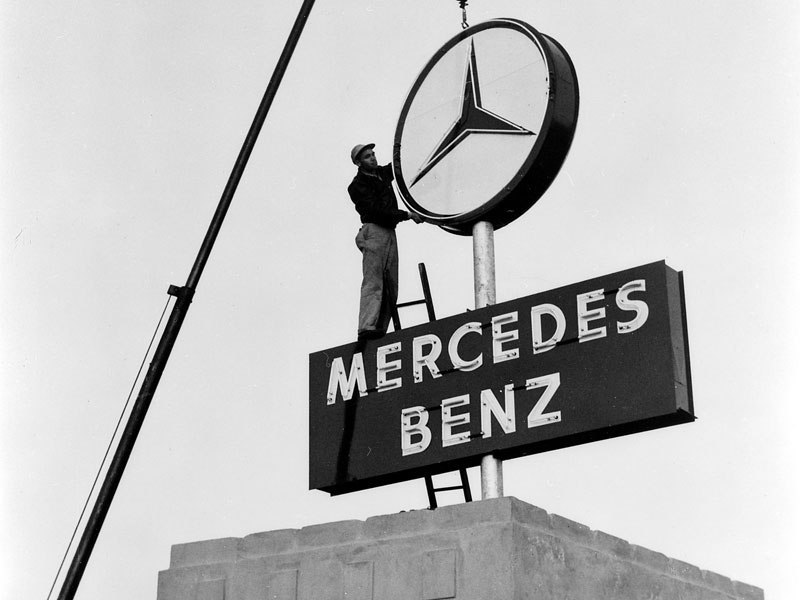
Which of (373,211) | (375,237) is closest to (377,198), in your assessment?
(373,211)

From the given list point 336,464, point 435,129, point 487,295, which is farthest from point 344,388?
point 435,129

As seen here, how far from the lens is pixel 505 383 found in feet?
45.3

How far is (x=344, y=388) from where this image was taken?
583 inches

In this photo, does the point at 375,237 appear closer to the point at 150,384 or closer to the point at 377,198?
the point at 377,198

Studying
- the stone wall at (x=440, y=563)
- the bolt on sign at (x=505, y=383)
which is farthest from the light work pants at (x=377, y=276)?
the stone wall at (x=440, y=563)

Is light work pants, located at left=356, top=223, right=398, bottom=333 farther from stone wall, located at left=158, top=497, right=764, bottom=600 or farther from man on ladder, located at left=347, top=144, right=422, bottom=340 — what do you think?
stone wall, located at left=158, top=497, right=764, bottom=600

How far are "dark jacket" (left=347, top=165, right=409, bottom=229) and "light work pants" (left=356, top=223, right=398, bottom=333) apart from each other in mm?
92

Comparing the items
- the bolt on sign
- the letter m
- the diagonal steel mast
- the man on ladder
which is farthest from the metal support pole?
the diagonal steel mast

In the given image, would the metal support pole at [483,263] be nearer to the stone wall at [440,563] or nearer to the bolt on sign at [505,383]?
the bolt on sign at [505,383]

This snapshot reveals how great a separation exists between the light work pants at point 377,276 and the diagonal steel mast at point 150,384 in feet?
6.91

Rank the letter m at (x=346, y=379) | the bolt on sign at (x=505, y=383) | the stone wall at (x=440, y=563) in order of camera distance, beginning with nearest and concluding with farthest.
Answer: the stone wall at (x=440, y=563) → the bolt on sign at (x=505, y=383) → the letter m at (x=346, y=379)

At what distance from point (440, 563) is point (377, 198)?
15.5 ft

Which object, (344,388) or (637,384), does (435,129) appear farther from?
(637,384)

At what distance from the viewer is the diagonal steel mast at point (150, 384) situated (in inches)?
471
